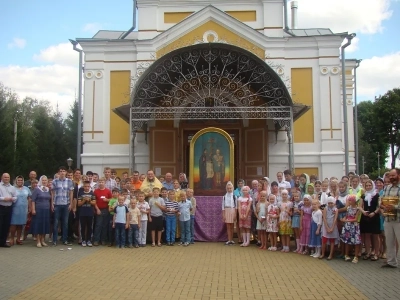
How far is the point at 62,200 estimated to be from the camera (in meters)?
11.6

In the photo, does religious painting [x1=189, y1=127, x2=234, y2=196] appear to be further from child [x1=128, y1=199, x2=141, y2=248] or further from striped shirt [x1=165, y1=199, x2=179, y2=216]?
child [x1=128, y1=199, x2=141, y2=248]

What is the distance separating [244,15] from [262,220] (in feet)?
35.4

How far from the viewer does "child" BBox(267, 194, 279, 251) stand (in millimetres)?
11102

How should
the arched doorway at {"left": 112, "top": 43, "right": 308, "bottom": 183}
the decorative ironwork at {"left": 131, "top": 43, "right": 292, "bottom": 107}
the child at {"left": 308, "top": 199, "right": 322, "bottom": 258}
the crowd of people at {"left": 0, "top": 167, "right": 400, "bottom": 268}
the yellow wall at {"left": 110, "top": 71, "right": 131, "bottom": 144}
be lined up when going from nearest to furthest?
the child at {"left": 308, "top": 199, "right": 322, "bottom": 258}, the crowd of people at {"left": 0, "top": 167, "right": 400, "bottom": 268}, the decorative ironwork at {"left": 131, "top": 43, "right": 292, "bottom": 107}, the arched doorway at {"left": 112, "top": 43, "right": 308, "bottom": 183}, the yellow wall at {"left": 110, "top": 71, "right": 131, "bottom": 144}

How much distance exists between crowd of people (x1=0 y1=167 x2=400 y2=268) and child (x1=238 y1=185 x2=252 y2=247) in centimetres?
2

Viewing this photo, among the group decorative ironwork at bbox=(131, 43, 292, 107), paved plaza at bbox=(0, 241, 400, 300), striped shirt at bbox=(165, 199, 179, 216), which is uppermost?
decorative ironwork at bbox=(131, 43, 292, 107)

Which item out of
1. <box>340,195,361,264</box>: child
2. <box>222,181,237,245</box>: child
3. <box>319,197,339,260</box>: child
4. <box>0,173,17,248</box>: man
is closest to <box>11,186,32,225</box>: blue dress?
<box>0,173,17,248</box>: man

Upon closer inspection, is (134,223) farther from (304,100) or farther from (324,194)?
(304,100)

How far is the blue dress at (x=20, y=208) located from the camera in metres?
11.5

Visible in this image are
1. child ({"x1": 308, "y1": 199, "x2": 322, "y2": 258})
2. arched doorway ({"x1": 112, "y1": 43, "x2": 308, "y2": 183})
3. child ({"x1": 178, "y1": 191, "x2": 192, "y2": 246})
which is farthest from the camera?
arched doorway ({"x1": 112, "y1": 43, "x2": 308, "y2": 183})

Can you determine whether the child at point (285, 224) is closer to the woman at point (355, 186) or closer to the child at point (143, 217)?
the woman at point (355, 186)

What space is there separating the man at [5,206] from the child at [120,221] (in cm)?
247

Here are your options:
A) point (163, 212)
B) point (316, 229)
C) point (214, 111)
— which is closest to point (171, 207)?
point (163, 212)

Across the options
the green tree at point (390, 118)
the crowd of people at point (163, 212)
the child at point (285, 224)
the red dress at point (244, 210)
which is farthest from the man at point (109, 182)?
the green tree at point (390, 118)
